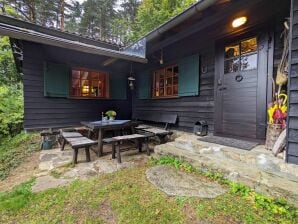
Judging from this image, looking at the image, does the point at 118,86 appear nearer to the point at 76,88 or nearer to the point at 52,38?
the point at 76,88

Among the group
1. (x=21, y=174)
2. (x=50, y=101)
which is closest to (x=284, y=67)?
(x=21, y=174)

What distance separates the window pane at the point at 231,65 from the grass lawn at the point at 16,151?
13.7 feet

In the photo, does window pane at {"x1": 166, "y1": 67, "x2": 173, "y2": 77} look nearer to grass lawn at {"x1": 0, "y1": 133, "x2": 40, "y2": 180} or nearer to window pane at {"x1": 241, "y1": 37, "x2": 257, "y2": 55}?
window pane at {"x1": 241, "y1": 37, "x2": 257, "y2": 55}

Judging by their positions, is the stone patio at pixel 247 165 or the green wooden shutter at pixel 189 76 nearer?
the stone patio at pixel 247 165

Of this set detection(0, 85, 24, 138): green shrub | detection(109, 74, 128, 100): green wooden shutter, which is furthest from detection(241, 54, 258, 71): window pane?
detection(0, 85, 24, 138): green shrub

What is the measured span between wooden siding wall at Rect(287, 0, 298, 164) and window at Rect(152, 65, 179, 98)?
9.15ft

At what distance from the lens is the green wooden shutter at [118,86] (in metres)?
5.90

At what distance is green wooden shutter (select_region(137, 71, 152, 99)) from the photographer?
538 cm

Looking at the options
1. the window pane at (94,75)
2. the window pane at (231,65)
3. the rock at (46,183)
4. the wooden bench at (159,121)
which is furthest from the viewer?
the window pane at (94,75)

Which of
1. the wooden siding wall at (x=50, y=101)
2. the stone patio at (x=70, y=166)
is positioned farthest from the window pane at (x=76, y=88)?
the stone patio at (x=70, y=166)

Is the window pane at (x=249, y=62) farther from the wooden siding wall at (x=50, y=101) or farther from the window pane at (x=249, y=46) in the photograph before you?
the wooden siding wall at (x=50, y=101)

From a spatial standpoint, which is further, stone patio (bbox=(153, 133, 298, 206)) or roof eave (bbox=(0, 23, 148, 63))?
roof eave (bbox=(0, 23, 148, 63))

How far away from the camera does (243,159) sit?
2176 millimetres

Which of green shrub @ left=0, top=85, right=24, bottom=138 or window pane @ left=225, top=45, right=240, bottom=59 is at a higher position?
window pane @ left=225, top=45, right=240, bottom=59
